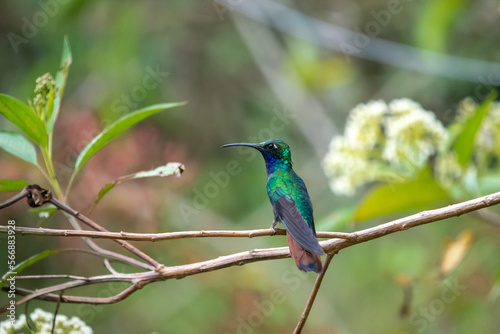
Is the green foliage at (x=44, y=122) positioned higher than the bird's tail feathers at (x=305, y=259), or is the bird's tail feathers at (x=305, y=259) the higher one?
the green foliage at (x=44, y=122)

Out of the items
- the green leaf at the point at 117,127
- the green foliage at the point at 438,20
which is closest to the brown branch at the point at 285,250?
the green leaf at the point at 117,127

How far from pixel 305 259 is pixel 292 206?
0.74ft

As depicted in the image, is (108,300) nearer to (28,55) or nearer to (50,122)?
(50,122)

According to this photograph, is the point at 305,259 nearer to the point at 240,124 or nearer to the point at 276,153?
the point at 276,153

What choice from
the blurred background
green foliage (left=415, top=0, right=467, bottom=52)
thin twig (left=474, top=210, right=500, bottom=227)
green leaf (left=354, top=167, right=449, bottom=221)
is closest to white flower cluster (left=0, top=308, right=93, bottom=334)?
green leaf (left=354, top=167, right=449, bottom=221)

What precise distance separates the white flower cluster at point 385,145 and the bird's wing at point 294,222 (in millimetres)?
1048

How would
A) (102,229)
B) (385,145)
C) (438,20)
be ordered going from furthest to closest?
(438,20)
(385,145)
(102,229)

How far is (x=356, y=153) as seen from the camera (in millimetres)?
2594

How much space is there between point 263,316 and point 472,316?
1.34 m

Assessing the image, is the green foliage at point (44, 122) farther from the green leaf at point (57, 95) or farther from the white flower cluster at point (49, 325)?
the white flower cluster at point (49, 325)

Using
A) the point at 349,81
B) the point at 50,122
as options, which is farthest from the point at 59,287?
the point at 349,81

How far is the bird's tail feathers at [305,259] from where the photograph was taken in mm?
1298

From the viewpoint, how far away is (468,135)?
220cm

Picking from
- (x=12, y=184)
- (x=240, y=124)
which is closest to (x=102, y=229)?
(x=12, y=184)
